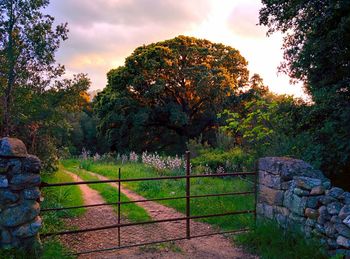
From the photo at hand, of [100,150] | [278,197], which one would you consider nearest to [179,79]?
[100,150]

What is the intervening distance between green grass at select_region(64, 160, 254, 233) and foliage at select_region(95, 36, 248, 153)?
926cm

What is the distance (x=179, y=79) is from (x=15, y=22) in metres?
15.1

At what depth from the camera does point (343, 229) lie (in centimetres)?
473

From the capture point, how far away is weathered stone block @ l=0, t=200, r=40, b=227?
15.2 feet

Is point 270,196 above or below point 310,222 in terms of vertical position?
above

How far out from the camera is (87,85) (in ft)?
33.1

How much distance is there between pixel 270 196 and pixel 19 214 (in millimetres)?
4226

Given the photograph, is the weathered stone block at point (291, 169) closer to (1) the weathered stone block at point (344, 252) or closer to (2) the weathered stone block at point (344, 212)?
(2) the weathered stone block at point (344, 212)

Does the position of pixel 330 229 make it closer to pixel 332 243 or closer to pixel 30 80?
pixel 332 243

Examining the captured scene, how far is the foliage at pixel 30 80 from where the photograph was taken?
8688 millimetres

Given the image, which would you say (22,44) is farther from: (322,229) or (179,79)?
(179,79)

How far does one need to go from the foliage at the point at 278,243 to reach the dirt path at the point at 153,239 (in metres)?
0.26

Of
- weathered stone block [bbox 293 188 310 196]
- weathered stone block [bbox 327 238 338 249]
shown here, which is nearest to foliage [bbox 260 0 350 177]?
weathered stone block [bbox 293 188 310 196]

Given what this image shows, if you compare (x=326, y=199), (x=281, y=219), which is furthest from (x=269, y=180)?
(x=326, y=199)
